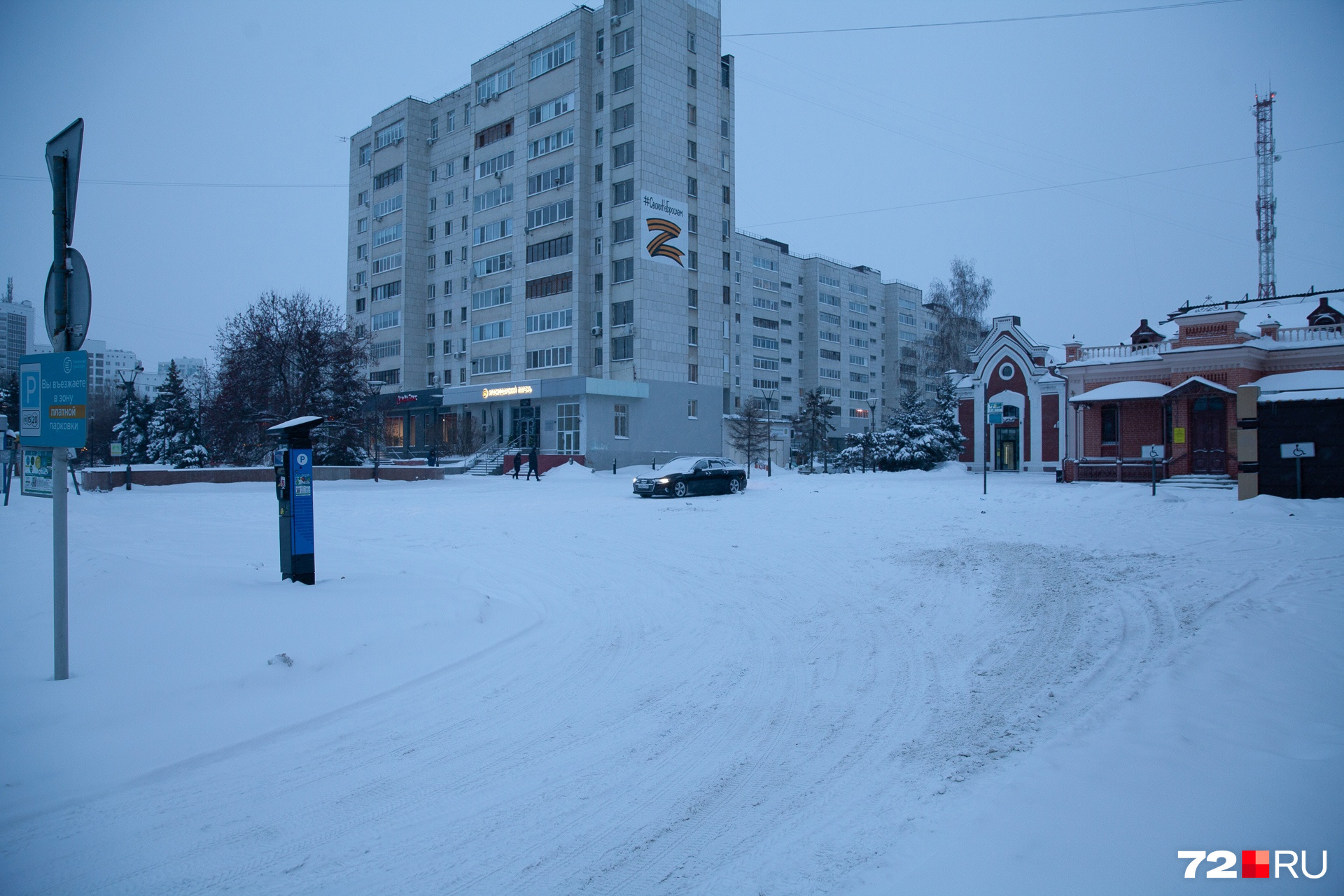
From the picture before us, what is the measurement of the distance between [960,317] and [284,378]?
152 feet

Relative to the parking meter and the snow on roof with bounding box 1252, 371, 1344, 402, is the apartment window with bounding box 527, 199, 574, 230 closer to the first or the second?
the snow on roof with bounding box 1252, 371, 1344, 402

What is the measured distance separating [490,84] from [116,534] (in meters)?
51.3

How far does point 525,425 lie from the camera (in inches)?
2053

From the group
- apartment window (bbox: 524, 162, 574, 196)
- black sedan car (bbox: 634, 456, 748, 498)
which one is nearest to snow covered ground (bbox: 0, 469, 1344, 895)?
black sedan car (bbox: 634, 456, 748, 498)

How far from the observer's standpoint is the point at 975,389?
43.8 metres

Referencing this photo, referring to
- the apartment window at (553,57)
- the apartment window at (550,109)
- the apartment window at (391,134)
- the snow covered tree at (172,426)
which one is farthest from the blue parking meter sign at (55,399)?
the apartment window at (391,134)

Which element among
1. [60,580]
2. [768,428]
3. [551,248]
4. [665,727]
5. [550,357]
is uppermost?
[551,248]

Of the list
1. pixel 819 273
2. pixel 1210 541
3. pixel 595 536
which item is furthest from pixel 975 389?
pixel 819 273

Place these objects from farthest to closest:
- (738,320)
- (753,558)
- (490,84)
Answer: (738,320) → (490,84) → (753,558)

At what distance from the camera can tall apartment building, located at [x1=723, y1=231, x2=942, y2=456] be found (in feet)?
297

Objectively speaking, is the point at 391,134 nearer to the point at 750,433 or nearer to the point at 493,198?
the point at 493,198

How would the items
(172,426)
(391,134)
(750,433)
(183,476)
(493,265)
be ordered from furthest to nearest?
(391,134) < (750,433) < (172,426) < (493,265) < (183,476)

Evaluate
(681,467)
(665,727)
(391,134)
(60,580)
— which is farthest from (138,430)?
(665,727)

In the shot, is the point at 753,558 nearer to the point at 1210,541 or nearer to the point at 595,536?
the point at 595,536
